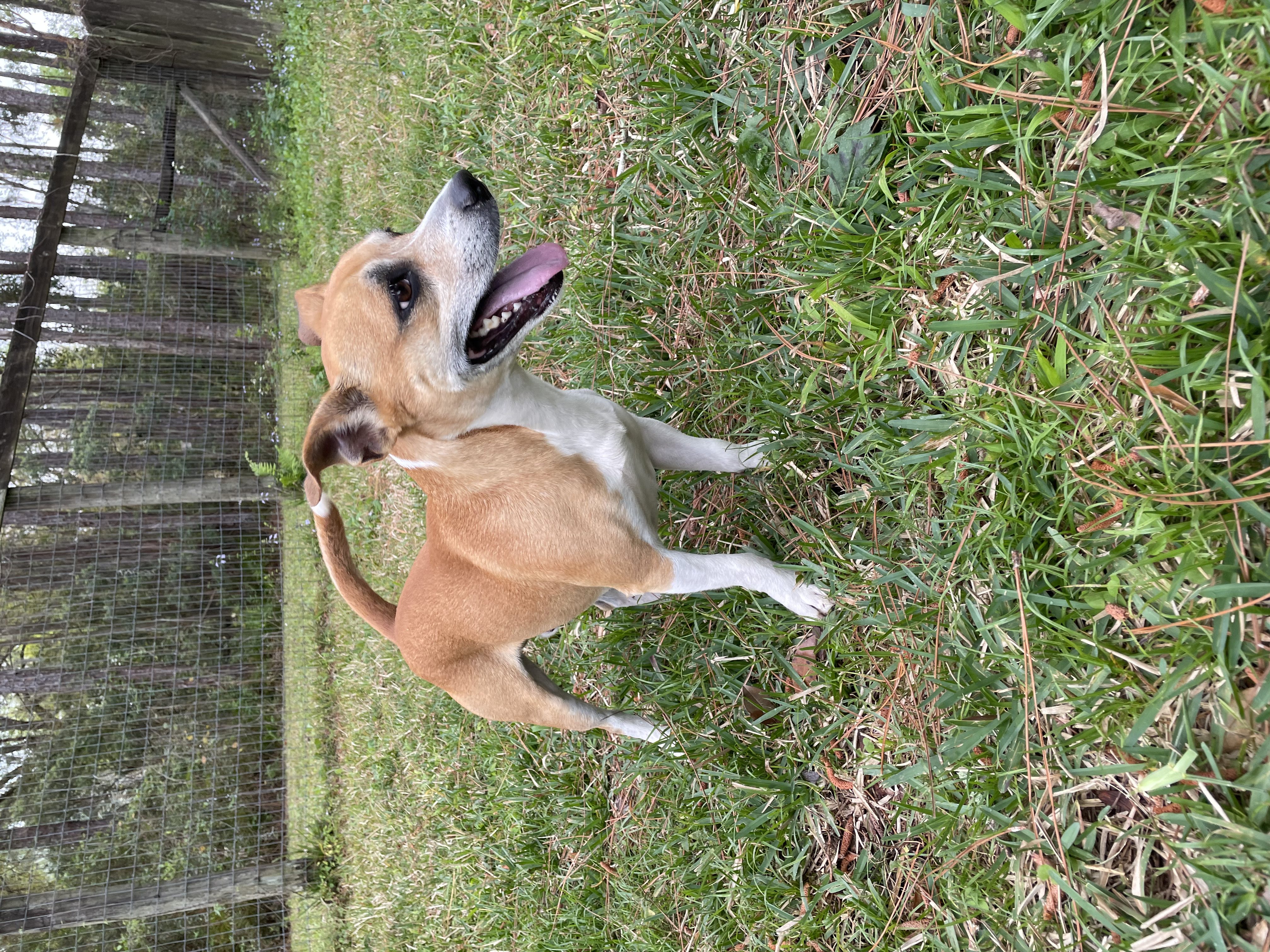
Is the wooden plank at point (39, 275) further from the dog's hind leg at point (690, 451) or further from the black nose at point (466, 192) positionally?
the dog's hind leg at point (690, 451)

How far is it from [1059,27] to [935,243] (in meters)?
0.65

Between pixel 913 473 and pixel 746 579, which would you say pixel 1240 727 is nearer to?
pixel 913 473

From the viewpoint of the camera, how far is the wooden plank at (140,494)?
6723mm

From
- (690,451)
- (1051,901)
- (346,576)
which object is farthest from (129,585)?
(1051,901)

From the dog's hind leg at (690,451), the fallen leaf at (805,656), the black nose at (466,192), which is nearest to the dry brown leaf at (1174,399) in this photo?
the fallen leaf at (805,656)

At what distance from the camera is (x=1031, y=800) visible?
2062 millimetres

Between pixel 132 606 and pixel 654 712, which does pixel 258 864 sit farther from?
pixel 654 712

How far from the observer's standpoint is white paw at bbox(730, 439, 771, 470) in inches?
125

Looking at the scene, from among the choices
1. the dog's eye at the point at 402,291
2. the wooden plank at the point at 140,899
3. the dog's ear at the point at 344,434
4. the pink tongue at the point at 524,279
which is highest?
the dog's eye at the point at 402,291

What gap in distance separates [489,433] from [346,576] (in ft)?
4.72

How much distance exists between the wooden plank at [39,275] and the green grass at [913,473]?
475 centimetres

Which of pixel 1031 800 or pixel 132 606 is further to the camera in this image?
pixel 132 606

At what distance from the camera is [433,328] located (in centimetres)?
277

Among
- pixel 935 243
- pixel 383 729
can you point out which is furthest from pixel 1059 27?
pixel 383 729
